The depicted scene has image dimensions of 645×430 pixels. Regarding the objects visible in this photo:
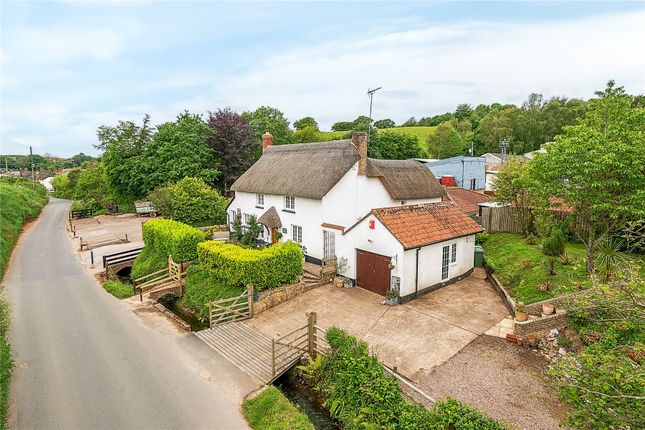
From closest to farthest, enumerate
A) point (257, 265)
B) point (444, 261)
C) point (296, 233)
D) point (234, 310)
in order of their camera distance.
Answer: point (234, 310)
point (257, 265)
point (444, 261)
point (296, 233)

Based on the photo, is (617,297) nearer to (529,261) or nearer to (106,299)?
(529,261)

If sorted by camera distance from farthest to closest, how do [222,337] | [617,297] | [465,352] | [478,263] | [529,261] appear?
[478,263] → [529,261] → [222,337] → [465,352] → [617,297]

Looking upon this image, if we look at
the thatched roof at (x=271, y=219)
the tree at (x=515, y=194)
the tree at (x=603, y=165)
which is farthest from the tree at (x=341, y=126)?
the tree at (x=603, y=165)

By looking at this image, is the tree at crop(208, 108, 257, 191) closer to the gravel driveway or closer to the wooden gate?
the wooden gate

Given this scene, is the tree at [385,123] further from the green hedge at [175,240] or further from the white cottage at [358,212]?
the green hedge at [175,240]

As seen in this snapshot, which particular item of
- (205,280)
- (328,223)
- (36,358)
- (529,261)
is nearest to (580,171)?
(529,261)

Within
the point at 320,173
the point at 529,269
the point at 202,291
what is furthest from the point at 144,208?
the point at 529,269

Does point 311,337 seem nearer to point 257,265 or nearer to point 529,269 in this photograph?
point 257,265
